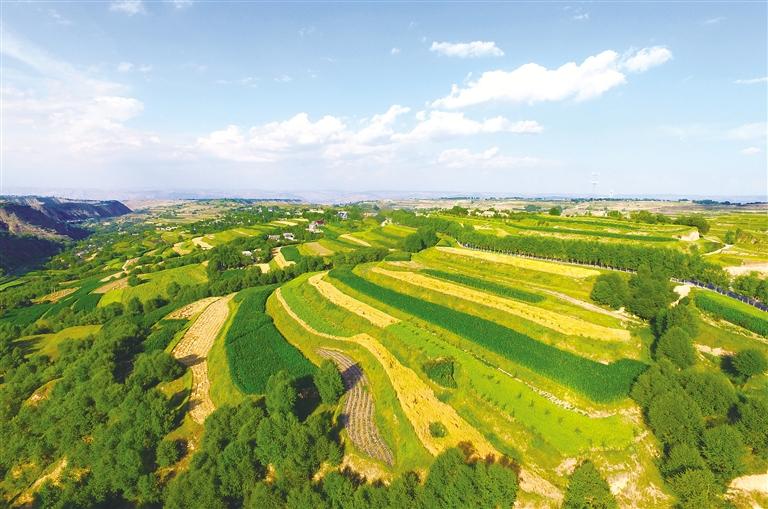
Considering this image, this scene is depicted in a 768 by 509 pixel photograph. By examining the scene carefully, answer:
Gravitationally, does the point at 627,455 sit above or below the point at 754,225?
below

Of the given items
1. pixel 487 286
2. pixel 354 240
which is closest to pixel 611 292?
pixel 487 286

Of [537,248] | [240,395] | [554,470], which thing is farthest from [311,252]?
[554,470]

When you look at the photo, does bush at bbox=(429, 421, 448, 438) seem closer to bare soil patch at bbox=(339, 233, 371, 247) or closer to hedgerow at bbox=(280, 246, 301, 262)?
hedgerow at bbox=(280, 246, 301, 262)

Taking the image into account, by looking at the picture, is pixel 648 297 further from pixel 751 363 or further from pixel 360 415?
pixel 360 415

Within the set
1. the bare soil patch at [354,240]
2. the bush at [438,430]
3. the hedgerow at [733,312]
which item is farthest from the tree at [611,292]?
the bare soil patch at [354,240]

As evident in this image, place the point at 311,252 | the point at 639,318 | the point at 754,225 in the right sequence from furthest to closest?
the point at 311,252, the point at 754,225, the point at 639,318

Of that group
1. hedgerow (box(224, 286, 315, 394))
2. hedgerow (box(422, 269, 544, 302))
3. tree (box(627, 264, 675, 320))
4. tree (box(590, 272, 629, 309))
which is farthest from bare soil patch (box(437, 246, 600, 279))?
hedgerow (box(224, 286, 315, 394))

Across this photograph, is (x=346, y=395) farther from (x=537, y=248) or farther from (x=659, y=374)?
(x=537, y=248)
